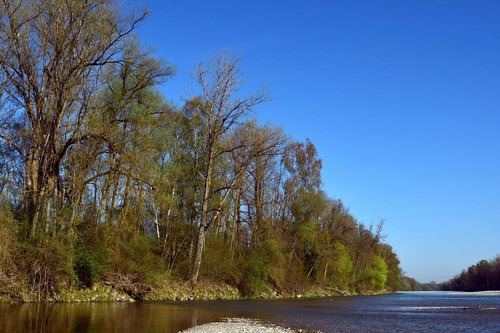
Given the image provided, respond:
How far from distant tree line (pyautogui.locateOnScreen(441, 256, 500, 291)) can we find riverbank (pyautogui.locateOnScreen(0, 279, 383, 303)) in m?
111

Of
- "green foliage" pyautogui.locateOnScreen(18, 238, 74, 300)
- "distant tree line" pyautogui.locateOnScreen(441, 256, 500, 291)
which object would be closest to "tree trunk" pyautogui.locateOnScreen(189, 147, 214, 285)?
"green foliage" pyautogui.locateOnScreen(18, 238, 74, 300)

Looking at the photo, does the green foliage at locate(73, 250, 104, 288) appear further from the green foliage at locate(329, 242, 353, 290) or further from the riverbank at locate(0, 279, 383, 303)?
the green foliage at locate(329, 242, 353, 290)

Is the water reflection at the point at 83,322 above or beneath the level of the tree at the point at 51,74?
beneath

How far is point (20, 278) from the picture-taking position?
25781 millimetres

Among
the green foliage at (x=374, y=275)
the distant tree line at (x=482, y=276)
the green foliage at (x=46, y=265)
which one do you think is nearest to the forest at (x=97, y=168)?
the green foliage at (x=46, y=265)

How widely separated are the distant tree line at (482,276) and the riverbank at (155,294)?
111m

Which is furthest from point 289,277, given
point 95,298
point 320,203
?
point 95,298

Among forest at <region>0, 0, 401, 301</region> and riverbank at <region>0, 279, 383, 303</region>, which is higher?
forest at <region>0, 0, 401, 301</region>

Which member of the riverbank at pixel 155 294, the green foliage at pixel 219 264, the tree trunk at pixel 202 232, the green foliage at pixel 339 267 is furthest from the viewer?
the green foliage at pixel 339 267

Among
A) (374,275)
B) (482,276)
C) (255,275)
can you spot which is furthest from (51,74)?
(482,276)

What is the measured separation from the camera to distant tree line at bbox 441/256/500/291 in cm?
14112

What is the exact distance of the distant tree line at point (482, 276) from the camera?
5556 inches

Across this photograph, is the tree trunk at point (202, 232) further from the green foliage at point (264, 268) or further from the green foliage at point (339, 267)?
the green foliage at point (339, 267)

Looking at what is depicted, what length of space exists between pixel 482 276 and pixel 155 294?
5458 inches
